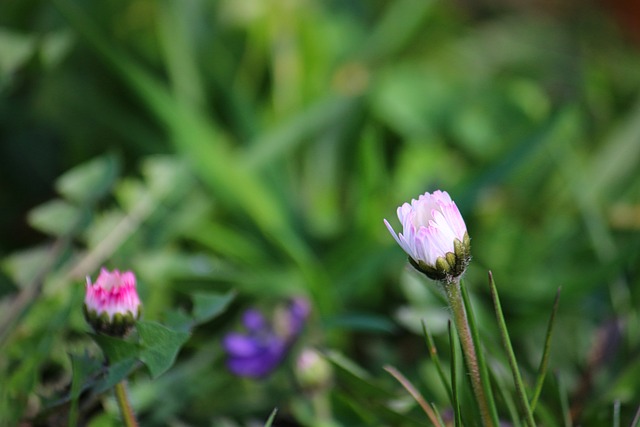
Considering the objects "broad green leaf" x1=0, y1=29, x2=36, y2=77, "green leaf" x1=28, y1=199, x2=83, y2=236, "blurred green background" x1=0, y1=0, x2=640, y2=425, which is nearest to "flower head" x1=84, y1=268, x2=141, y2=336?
"blurred green background" x1=0, y1=0, x2=640, y2=425

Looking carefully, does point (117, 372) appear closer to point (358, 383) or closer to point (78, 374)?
point (78, 374)

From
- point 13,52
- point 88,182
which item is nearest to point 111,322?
point 88,182

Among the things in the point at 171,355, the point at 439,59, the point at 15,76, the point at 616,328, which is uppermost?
the point at 439,59

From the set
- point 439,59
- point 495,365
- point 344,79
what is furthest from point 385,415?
point 439,59

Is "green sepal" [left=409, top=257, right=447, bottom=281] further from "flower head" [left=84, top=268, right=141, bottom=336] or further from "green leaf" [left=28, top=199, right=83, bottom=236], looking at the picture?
"green leaf" [left=28, top=199, right=83, bottom=236]

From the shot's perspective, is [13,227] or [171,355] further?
[13,227]

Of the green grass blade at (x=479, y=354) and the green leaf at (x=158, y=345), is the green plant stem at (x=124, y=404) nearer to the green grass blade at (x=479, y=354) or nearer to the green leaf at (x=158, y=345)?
the green leaf at (x=158, y=345)

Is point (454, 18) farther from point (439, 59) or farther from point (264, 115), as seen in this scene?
point (264, 115)

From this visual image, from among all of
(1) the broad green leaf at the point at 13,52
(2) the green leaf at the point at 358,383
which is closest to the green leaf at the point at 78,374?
(2) the green leaf at the point at 358,383
